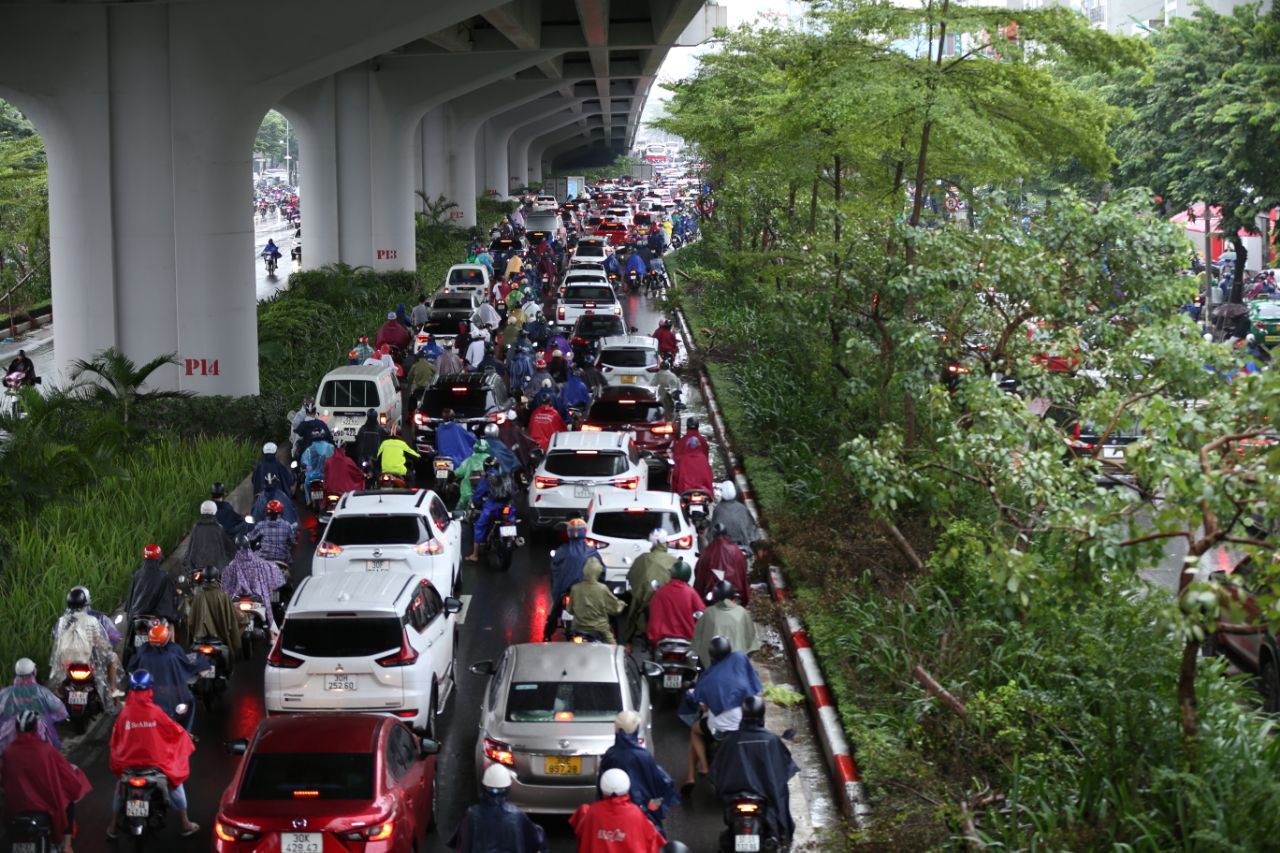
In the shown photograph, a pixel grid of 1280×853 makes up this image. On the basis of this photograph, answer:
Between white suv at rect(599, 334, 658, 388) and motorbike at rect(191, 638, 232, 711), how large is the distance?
50.2 feet

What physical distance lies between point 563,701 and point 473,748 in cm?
231

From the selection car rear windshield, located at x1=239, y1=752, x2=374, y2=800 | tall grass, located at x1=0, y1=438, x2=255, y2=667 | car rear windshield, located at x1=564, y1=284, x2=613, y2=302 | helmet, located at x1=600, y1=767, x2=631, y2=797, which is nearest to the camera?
helmet, located at x1=600, y1=767, x2=631, y2=797

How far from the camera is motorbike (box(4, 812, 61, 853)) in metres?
10.6

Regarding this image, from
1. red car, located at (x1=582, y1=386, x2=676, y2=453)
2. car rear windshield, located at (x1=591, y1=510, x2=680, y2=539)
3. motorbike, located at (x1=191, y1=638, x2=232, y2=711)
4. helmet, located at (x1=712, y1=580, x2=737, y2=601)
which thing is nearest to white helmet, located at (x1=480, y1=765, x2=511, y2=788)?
helmet, located at (x1=712, y1=580, x2=737, y2=601)

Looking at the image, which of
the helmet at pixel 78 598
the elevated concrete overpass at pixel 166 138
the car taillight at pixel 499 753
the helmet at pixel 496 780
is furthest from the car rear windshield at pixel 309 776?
the elevated concrete overpass at pixel 166 138

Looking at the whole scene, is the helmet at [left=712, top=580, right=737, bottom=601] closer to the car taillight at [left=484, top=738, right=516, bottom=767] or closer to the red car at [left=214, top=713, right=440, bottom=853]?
the car taillight at [left=484, top=738, right=516, bottom=767]

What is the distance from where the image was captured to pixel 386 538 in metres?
16.6

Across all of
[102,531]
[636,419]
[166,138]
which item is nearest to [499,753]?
[102,531]

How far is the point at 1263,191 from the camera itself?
136 feet

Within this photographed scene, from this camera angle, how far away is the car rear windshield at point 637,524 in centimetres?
1708

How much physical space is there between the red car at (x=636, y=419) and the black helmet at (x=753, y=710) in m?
13.5

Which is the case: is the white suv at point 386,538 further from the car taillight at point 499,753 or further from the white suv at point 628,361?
the white suv at point 628,361

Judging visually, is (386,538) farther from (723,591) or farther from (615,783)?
(615,783)

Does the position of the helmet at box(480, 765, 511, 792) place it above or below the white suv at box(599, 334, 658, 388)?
below
